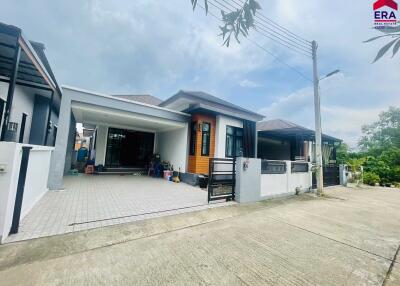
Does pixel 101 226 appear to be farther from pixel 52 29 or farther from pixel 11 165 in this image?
pixel 52 29

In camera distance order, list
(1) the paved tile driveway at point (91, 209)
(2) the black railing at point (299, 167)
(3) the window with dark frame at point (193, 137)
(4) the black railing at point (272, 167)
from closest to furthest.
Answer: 1. (1) the paved tile driveway at point (91, 209)
2. (4) the black railing at point (272, 167)
3. (2) the black railing at point (299, 167)
4. (3) the window with dark frame at point (193, 137)

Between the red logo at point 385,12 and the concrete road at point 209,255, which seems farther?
the concrete road at point 209,255

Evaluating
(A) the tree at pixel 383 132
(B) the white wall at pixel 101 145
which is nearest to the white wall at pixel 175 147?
(B) the white wall at pixel 101 145

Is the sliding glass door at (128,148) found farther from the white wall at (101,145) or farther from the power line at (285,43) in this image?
the power line at (285,43)

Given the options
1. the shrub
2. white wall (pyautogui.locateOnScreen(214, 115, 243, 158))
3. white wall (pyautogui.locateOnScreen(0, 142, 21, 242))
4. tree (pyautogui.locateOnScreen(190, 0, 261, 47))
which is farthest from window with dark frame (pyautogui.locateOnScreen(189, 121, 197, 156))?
the shrub

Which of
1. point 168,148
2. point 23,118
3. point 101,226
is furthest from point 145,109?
point 101,226

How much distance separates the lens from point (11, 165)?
8.05 feet

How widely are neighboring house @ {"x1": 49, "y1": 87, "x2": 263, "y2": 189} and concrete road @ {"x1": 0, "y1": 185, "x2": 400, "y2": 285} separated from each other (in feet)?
14.4

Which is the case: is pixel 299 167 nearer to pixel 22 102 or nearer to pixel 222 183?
pixel 222 183

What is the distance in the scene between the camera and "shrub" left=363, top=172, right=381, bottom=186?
12617 mm

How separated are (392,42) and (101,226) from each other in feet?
13.8

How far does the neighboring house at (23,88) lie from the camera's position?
3.33m

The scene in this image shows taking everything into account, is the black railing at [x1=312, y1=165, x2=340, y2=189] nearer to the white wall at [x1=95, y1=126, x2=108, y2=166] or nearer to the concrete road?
the concrete road

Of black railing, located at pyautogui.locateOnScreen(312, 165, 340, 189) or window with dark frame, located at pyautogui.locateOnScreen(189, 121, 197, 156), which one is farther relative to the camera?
black railing, located at pyautogui.locateOnScreen(312, 165, 340, 189)
